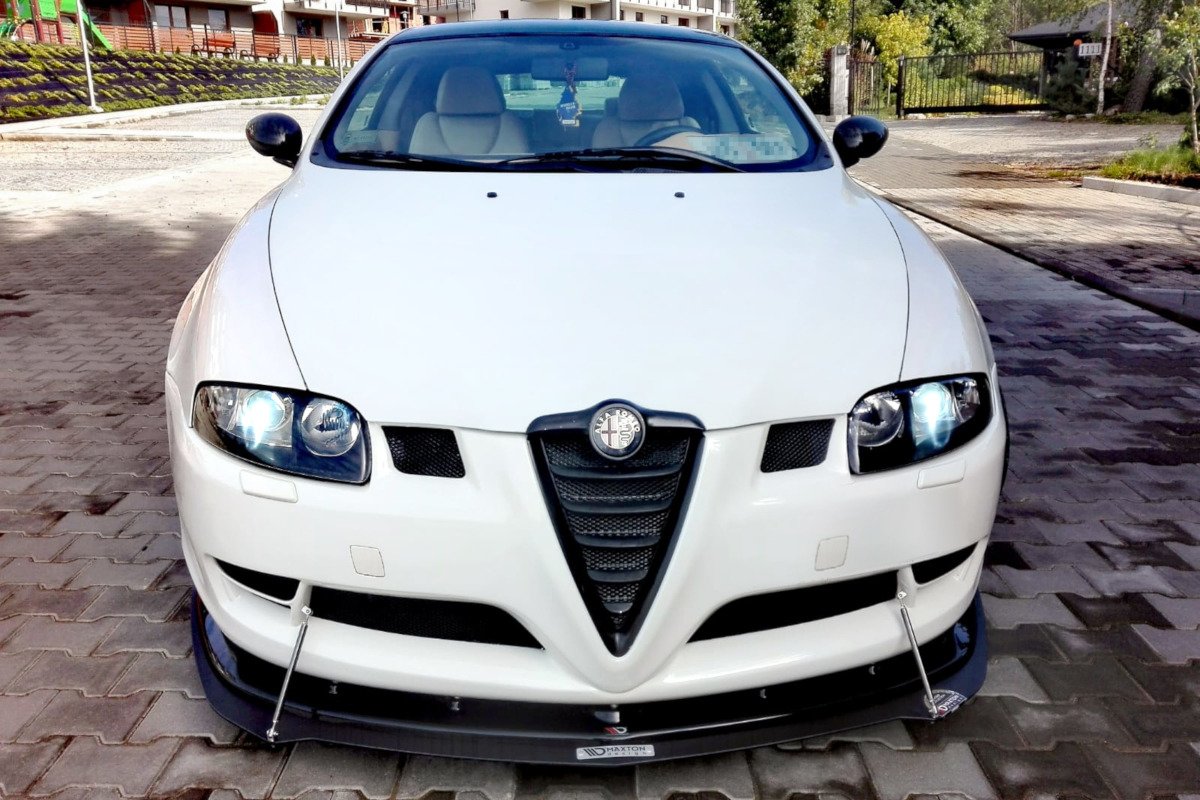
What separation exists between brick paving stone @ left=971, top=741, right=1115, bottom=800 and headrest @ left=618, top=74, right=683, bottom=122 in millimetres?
2060

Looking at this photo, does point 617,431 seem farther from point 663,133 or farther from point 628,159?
point 663,133

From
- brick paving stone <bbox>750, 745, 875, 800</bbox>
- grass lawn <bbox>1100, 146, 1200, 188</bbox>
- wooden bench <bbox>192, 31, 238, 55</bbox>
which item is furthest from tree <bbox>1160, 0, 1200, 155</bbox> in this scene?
wooden bench <bbox>192, 31, 238, 55</bbox>

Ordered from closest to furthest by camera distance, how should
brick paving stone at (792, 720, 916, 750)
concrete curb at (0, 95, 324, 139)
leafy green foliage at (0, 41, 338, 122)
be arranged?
brick paving stone at (792, 720, 916, 750), concrete curb at (0, 95, 324, 139), leafy green foliage at (0, 41, 338, 122)

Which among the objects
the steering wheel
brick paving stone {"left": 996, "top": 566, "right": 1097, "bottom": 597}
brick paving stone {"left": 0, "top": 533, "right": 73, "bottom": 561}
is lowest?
brick paving stone {"left": 996, "top": 566, "right": 1097, "bottom": 597}

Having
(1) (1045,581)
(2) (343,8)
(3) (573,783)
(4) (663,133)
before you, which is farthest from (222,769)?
(2) (343,8)

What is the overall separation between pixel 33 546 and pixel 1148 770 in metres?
3.15

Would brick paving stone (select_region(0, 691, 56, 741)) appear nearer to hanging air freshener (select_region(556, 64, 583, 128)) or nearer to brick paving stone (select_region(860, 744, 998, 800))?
brick paving stone (select_region(860, 744, 998, 800))

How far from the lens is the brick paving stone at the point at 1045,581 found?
299cm

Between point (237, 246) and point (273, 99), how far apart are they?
116 ft

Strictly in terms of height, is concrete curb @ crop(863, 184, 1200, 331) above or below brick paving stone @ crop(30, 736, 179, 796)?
above

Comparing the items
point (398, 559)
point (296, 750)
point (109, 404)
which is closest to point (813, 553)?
point (398, 559)

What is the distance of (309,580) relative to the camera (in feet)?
6.29

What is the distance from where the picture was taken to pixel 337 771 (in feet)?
7.16

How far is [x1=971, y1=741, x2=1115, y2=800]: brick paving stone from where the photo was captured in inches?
83.7
